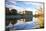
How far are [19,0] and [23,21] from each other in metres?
0.31

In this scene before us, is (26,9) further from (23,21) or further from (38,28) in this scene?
(38,28)

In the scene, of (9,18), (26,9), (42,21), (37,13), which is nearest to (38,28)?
(42,21)

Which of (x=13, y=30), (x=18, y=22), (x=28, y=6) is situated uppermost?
(x=28, y=6)

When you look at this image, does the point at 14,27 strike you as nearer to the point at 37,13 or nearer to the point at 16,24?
the point at 16,24

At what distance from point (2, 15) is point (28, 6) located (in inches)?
15.5

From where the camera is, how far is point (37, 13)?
4.36ft

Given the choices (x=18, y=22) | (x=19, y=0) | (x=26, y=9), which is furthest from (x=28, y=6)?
(x=18, y=22)

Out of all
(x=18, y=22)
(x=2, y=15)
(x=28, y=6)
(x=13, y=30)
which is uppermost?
(x=28, y=6)

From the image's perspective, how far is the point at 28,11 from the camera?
4.27 feet

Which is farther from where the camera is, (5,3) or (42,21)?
(42,21)

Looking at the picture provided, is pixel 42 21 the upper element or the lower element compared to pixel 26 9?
lower

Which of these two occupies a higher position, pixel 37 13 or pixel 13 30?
pixel 37 13

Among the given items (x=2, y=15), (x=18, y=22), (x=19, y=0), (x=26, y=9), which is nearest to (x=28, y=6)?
(x=26, y=9)

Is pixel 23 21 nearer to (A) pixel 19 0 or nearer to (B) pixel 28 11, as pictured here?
(B) pixel 28 11
